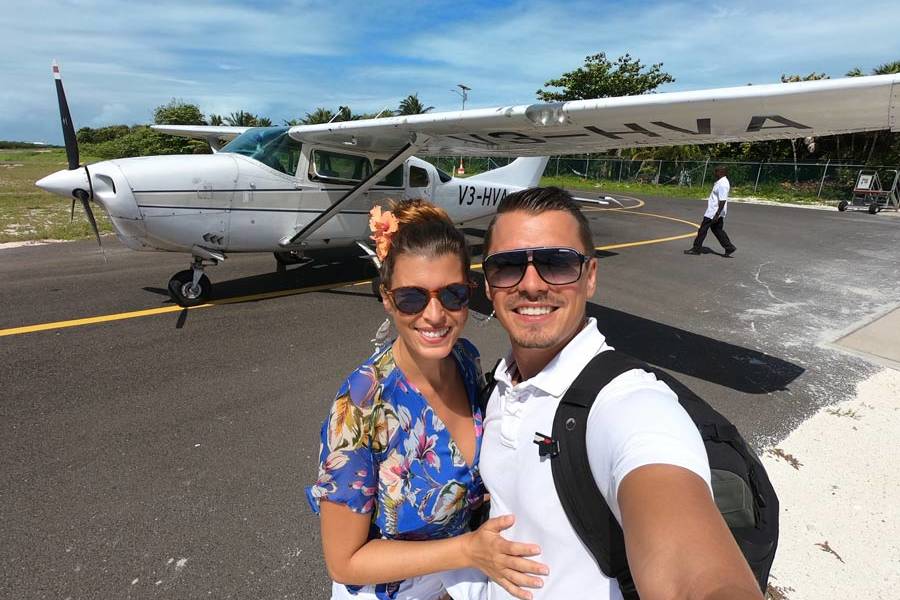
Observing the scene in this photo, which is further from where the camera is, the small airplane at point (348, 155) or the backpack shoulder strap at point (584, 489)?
the small airplane at point (348, 155)

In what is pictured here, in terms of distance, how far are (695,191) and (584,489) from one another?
3041 cm

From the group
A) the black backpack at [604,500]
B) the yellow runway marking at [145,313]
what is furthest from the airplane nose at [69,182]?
the black backpack at [604,500]

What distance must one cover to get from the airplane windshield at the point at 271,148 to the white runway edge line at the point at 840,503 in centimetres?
646

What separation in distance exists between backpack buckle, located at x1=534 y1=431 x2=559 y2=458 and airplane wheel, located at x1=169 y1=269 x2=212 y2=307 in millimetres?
5875

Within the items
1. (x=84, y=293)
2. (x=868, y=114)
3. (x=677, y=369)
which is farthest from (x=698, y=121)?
(x=84, y=293)

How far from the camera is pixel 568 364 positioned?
44.8 inches

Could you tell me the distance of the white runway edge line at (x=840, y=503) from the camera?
2168mm

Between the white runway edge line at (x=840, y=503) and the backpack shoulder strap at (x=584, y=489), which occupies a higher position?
the backpack shoulder strap at (x=584, y=489)

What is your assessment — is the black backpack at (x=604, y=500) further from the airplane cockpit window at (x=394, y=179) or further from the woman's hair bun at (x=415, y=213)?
the airplane cockpit window at (x=394, y=179)

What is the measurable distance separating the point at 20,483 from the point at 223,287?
14.0ft

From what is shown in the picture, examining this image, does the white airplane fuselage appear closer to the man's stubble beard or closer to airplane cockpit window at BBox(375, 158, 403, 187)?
airplane cockpit window at BBox(375, 158, 403, 187)

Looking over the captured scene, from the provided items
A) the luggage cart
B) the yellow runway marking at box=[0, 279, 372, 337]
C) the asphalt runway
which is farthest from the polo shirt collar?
the luggage cart

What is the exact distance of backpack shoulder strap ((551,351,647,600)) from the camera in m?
0.94

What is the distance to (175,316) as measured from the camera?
539 cm
